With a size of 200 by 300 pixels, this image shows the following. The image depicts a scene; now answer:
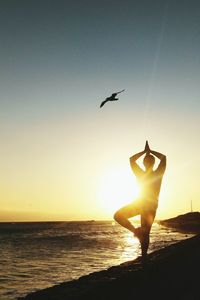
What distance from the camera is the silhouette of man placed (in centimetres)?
524

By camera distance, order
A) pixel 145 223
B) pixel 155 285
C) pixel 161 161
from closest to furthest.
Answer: pixel 155 285 < pixel 145 223 < pixel 161 161

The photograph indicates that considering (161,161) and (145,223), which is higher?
(161,161)

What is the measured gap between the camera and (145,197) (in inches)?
208

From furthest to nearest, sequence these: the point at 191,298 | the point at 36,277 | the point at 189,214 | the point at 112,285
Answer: the point at 189,214
the point at 36,277
the point at 112,285
the point at 191,298

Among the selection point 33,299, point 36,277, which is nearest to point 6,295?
point 36,277

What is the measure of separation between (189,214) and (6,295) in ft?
394

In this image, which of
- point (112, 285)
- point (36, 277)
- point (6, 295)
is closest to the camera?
point (112, 285)

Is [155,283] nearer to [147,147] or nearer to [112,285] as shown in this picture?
[112,285]

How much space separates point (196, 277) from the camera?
5.55 meters

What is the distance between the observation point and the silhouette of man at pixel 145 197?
5237 millimetres

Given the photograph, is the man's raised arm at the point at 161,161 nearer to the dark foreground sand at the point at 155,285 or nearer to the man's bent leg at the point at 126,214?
the man's bent leg at the point at 126,214

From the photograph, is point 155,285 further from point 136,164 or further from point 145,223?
point 136,164

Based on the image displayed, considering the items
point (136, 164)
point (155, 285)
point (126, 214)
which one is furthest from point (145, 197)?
point (155, 285)

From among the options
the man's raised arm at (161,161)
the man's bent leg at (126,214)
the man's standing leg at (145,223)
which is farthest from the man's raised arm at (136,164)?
the man's standing leg at (145,223)
